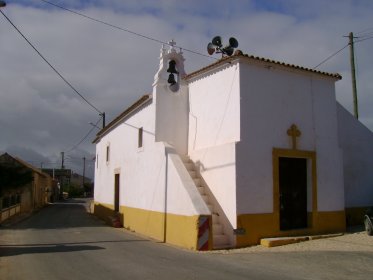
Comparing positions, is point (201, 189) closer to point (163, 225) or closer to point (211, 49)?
point (163, 225)

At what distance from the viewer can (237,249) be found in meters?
12.2

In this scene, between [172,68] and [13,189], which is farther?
[13,189]

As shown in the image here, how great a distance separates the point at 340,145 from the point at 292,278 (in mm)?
9624

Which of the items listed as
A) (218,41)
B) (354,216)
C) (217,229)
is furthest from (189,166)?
(354,216)

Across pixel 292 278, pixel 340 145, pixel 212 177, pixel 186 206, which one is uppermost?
pixel 340 145

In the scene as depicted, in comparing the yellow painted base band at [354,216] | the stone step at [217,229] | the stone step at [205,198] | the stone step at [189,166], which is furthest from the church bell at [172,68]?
the yellow painted base band at [354,216]

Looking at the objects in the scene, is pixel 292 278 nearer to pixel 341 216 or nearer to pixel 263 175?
pixel 263 175

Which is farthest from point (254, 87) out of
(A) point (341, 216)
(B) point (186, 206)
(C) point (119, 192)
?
(C) point (119, 192)

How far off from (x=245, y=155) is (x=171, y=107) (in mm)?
4524

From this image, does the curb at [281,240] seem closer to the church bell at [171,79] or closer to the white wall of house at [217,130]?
the white wall of house at [217,130]

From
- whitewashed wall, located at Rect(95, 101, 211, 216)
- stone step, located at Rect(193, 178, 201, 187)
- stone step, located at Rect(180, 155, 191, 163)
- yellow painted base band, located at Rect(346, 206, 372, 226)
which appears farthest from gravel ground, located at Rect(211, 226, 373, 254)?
stone step, located at Rect(180, 155, 191, 163)

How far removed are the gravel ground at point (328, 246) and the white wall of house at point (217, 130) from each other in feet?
3.40

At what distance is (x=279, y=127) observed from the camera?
13938 mm

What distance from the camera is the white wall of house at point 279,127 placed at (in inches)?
513
